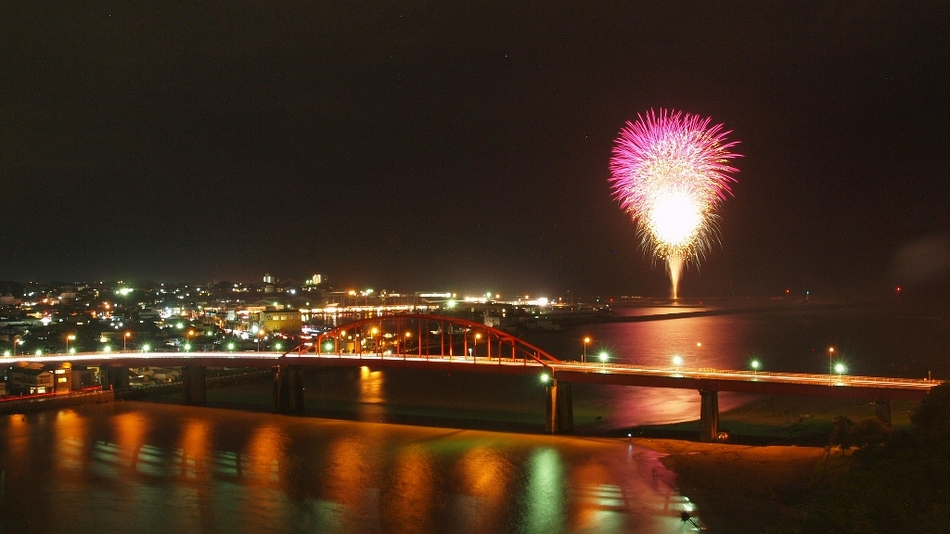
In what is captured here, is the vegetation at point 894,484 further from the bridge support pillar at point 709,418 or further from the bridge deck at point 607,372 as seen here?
the bridge support pillar at point 709,418

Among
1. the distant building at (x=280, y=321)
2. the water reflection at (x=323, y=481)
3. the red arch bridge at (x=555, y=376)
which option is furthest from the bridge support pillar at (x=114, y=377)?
the distant building at (x=280, y=321)

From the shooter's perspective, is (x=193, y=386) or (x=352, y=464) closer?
(x=352, y=464)

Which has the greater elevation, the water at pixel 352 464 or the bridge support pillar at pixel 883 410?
the bridge support pillar at pixel 883 410

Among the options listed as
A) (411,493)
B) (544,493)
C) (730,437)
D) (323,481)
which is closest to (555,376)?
(730,437)

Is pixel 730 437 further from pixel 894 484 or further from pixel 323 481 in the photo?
pixel 323 481

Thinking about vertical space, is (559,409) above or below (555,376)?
below

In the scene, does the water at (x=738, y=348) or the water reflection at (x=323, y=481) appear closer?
the water reflection at (x=323, y=481)

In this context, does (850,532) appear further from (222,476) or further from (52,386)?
(52,386)
